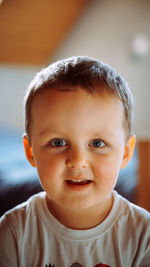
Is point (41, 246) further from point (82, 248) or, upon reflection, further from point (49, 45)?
point (49, 45)

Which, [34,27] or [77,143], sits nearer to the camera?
[77,143]

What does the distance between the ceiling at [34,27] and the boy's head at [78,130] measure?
1974mm

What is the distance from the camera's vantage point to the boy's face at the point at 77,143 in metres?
0.70

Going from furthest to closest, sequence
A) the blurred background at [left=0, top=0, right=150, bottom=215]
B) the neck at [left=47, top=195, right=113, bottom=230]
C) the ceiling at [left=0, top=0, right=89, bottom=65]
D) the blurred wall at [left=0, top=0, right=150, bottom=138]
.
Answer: the blurred wall at [left=0, top=0, right=150, bottom=138] < the blurred background at [left=0, top=0, right=150, bottom=215] < the ceiling at [left=0, top=0, right=89, bottom=65] < the neck at [left=47, top=195, right=113, bottom=230]

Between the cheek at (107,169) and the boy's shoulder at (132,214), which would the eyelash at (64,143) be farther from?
the boy's shoulder at (132,214)

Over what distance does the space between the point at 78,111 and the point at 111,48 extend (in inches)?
95.2

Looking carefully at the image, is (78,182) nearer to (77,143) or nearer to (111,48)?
(77,143)

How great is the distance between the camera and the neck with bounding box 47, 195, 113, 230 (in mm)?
825

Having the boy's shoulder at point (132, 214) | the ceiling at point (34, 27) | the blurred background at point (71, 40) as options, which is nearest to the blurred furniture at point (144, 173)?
the boy's shoulder at point (132, 214)

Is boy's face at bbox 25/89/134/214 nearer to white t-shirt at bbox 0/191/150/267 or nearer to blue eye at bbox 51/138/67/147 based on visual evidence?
blue eye at bbox 51/138/67/147

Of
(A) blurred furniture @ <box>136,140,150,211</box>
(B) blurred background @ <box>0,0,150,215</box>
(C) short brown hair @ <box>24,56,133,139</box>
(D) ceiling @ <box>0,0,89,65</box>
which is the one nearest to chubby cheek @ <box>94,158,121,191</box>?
(C) short brown hair @ <box>24,56,133,139</box>

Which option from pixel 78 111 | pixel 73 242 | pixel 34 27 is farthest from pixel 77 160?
pixel 34 27

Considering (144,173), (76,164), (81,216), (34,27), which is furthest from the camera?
(34,27)

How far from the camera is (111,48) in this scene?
9.70ft
